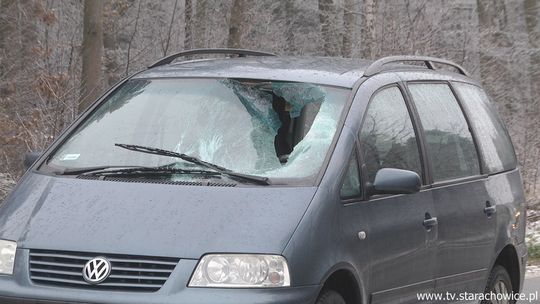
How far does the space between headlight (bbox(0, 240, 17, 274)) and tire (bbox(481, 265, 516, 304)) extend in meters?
3.35

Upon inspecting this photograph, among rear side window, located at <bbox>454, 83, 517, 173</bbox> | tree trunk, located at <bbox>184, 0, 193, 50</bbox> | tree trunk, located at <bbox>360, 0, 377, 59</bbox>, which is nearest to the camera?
rear side window, located at <bbox>454, 83, 517, 173</bbox>

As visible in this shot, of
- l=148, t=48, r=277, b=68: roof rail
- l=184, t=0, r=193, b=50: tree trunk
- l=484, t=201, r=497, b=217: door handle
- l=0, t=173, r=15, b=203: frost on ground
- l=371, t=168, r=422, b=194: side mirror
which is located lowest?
l=484, t=201, r=497, b=217: door handle

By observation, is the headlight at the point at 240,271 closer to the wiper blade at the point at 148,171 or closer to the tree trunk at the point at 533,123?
the wiper blade at the point at 148,171

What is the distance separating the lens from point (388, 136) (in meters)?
6.30

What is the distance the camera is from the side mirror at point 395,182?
578cm

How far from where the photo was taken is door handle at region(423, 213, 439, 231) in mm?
6365

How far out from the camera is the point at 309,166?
566cm

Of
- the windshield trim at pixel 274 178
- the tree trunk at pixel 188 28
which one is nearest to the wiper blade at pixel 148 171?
the windshield trim at pixel 274 178

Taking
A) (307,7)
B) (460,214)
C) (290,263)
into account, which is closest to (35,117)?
(460,214)

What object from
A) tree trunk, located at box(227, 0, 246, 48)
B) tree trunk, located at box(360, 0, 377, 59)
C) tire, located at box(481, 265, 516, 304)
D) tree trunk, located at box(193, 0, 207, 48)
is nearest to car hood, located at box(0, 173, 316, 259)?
tire, located at box(481, 265, 516, 304)

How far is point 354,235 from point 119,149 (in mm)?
1374

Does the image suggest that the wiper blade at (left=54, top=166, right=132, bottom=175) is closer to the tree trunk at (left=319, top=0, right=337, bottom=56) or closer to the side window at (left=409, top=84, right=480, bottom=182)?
the side window at (left=409, top=84, right=480, bottom=182)

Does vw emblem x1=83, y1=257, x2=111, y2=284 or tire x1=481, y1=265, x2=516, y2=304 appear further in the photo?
tire x1=481, y1=265, x2=516, y2=304

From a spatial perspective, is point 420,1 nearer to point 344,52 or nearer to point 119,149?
point 344,52
